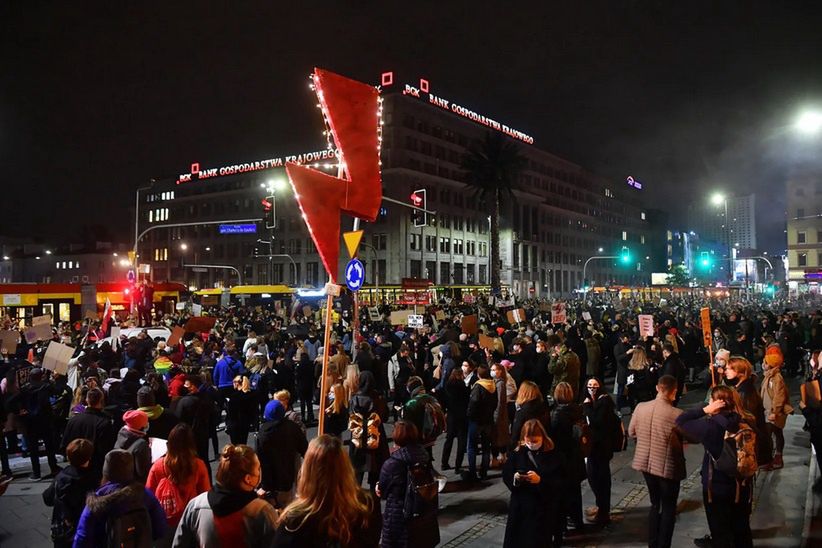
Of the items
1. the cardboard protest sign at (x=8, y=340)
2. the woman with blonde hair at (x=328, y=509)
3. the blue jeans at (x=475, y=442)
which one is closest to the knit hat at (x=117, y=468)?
the woman with blonde hair at (x=328, y=509)

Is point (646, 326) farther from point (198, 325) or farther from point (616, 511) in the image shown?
point (198, 325)

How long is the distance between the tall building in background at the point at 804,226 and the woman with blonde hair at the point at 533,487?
8238 cm

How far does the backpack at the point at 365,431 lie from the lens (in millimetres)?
6762

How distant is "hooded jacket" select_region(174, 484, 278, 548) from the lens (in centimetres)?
368

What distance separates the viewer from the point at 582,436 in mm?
6504

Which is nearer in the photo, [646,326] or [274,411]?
[274,411]

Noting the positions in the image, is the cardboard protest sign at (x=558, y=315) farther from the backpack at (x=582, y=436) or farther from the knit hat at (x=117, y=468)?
the knit hat at (x=117, y=468)

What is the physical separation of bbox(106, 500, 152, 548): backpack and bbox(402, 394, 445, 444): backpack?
345 centimetres

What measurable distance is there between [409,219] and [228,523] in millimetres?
62967

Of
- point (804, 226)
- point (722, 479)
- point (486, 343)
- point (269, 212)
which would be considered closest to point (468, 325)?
point (486, 343)

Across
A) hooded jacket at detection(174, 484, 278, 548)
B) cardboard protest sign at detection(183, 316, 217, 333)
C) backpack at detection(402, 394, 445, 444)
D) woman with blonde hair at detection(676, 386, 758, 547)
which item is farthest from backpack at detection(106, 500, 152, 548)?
cardboard protest sign at detection(183, 316, 217, 333)

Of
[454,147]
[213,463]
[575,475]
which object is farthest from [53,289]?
[454,147]

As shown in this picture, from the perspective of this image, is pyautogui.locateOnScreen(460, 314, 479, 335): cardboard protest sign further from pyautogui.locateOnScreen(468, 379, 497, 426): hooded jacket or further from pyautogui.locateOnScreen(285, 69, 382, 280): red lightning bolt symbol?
pyautogui.locateOnScreen(285, 69, 382, 280): red lightning bolt symbol

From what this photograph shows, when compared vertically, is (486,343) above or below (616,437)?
above
